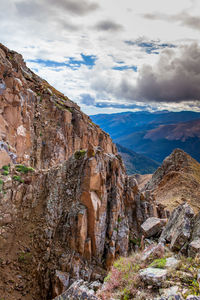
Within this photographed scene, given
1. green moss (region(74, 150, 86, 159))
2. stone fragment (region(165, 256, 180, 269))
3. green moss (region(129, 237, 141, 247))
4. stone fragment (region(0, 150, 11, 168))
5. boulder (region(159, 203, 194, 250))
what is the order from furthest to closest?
green moss (region(129, 237, 141, 247)), green moss (region(74, 150, 86, 159)), stone fragment (region(0, 150, 11, 168)), boulder (region(159, 203, 194, 250)), stone fragment (region(165, 256, 180, 269))

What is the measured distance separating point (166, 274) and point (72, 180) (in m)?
10.9

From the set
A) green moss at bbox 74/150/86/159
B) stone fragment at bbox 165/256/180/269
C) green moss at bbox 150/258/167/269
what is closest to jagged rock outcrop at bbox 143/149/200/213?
green moss at bbox 74/150/86/159

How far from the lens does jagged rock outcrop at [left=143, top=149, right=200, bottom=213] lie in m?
36.3

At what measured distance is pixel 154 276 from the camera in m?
6.11

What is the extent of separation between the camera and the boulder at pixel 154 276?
596cm

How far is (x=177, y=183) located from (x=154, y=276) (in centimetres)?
4046

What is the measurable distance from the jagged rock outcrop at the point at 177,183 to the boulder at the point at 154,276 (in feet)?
91.4

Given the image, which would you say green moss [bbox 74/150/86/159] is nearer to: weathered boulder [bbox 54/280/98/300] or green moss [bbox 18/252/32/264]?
green moss [bbox 18/252/32/264]

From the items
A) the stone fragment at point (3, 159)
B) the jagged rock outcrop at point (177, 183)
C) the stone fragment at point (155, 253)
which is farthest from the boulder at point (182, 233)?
the jagged rock outcrop at point (177, 183)

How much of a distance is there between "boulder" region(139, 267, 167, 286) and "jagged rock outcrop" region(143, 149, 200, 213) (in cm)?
2787

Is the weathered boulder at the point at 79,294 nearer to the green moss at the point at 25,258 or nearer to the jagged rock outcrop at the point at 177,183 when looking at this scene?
the green moss at the point at 25,258

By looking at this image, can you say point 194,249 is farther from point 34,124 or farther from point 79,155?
point 34,124

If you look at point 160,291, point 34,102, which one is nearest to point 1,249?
point 160,291

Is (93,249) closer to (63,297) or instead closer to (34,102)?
(63,297)
